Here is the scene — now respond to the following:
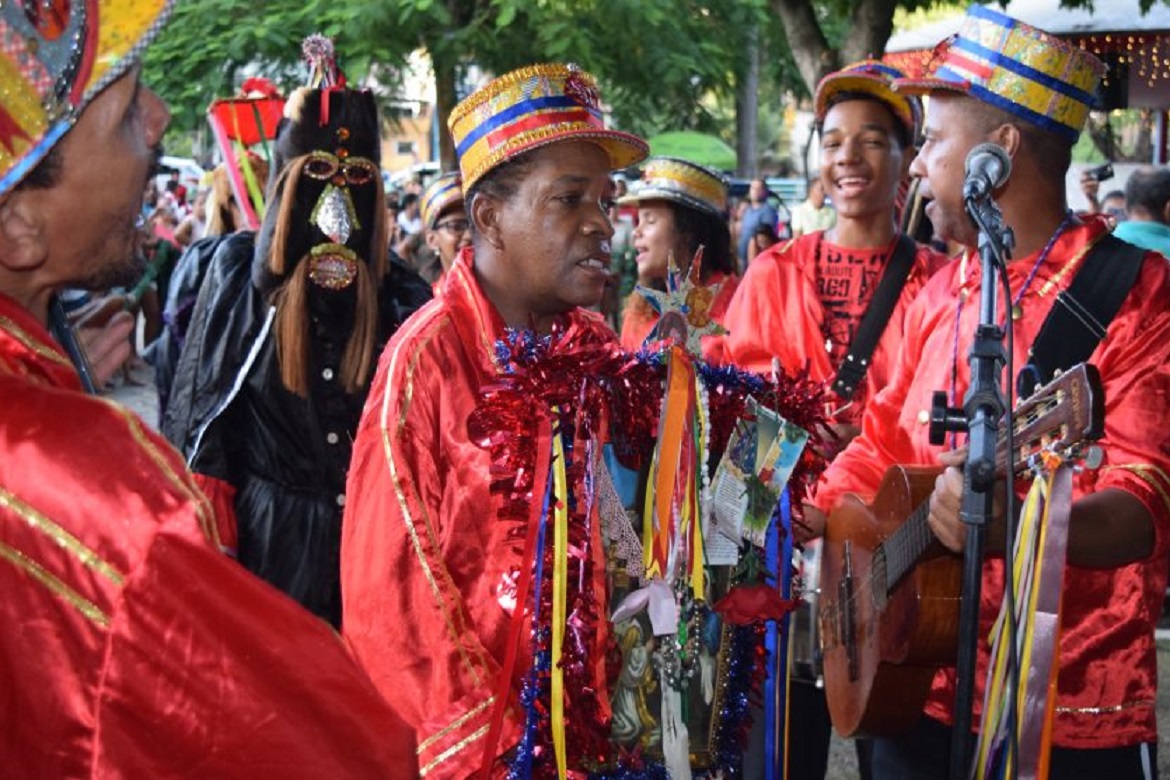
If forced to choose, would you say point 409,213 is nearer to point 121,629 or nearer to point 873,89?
point 873,89

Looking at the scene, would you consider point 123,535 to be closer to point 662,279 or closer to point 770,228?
point 662,279

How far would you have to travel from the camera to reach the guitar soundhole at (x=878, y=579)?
3660 millimetres

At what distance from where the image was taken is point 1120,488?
319 centimetres

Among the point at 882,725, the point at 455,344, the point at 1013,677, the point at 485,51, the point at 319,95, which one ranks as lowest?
the point at 882,725

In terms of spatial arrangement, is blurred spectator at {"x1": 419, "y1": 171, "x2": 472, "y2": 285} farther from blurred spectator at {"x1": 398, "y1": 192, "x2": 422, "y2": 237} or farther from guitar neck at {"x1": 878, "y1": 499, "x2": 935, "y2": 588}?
blurred spectator at {"x1": 398, "y1": 192, "x2": 422, "y2": 237}

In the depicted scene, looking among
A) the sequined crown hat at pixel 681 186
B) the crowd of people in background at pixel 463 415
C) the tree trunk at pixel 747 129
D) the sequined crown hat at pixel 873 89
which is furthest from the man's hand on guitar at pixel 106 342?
the tree trunk at pixel 747 129

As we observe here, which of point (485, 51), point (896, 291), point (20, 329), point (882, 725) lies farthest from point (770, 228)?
point (20, 329)

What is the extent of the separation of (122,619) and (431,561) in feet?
4.33

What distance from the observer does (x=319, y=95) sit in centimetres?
516

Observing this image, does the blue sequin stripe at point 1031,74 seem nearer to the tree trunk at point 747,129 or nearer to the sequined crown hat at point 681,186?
the sequined crown hat at point 681,186

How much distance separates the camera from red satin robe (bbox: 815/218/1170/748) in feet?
10.6

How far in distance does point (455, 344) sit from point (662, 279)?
123 inches

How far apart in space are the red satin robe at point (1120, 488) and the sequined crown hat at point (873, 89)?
5.58 feet

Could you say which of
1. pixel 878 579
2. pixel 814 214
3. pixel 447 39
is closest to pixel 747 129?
pixel 814 214
